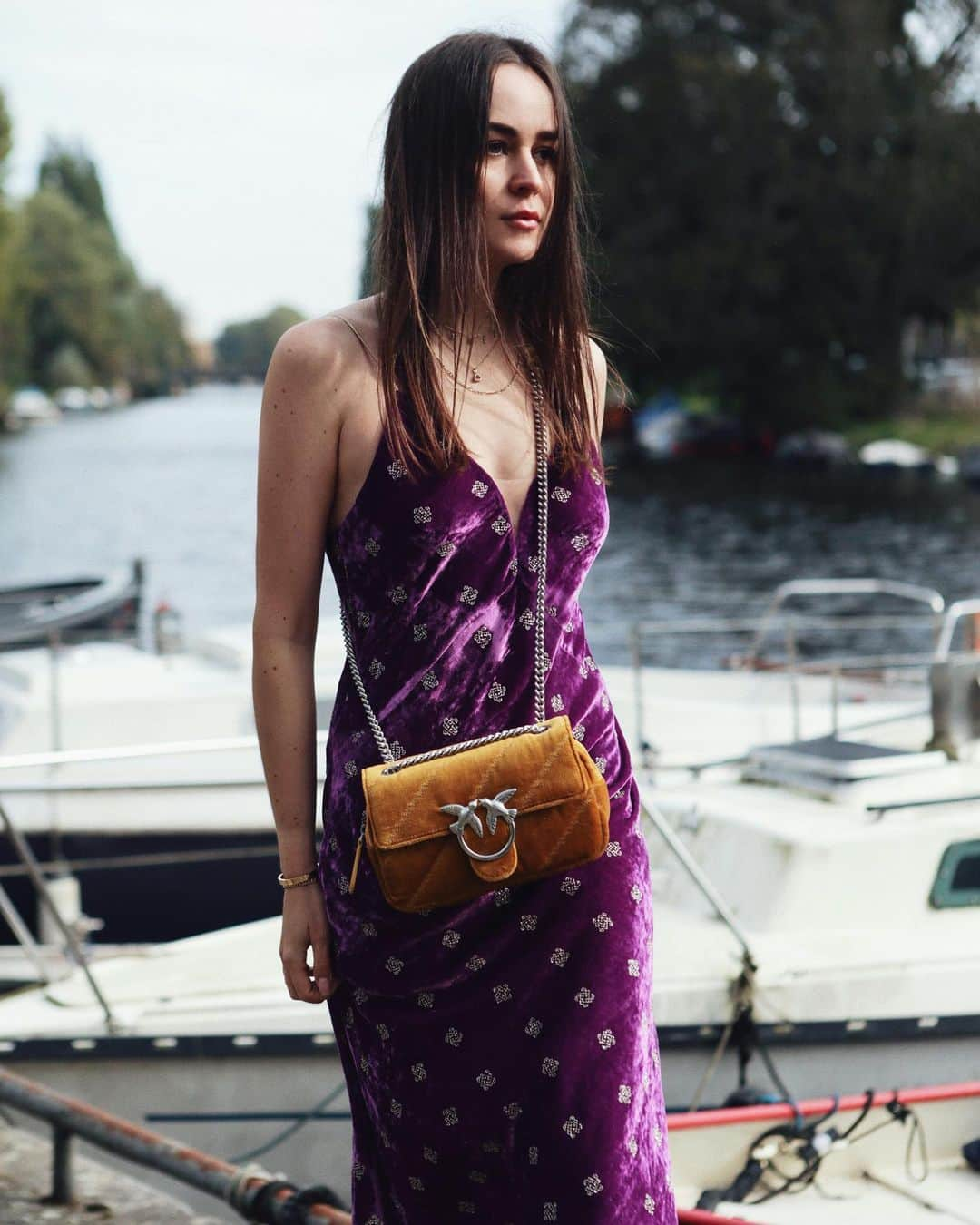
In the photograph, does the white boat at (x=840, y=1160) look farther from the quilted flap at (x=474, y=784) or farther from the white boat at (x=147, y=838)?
the white boat at (x=147, y=838)

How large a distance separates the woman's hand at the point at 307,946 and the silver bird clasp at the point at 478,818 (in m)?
0.26

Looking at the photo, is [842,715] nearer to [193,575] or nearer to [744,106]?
[193,575]

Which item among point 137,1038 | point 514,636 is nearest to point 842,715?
point 137,1038

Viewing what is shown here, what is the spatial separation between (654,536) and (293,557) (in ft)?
119

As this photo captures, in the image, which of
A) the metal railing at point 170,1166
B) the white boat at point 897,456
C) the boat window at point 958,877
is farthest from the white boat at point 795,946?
the white boat at point 897,456

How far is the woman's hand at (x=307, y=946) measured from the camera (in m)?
2.02

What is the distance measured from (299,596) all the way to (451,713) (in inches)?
9.3

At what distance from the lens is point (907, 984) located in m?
5.14

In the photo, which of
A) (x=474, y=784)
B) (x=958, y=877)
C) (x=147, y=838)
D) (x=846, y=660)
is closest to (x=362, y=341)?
(x=474, y=784)

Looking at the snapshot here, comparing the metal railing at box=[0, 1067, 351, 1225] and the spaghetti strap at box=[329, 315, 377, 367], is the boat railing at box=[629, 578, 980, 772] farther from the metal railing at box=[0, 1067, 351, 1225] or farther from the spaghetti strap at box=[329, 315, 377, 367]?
the spaghetti strap at box=[329, 315, 377, 367]

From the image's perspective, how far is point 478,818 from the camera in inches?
73.6

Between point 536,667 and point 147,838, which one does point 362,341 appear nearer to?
point 536,667

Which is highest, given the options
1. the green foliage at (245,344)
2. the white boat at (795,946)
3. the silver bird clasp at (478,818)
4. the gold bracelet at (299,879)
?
the silver bird clasp at (478,818)

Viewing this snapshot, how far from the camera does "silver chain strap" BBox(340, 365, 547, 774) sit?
191 centimetres
